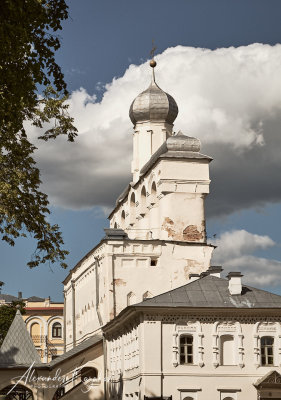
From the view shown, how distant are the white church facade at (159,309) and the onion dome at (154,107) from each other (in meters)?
0.07

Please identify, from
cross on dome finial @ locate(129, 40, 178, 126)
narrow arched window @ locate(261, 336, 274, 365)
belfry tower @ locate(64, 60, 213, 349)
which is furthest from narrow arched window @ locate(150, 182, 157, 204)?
narrow arched window @ locate(261, 336, 274, 365)

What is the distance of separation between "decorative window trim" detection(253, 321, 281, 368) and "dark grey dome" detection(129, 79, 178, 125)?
1923cm

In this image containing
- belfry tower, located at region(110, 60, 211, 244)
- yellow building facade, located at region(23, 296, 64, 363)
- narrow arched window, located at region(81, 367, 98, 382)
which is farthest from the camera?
yellow building facade, located at region(23, 296, 64, 363)

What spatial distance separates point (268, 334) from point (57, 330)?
46720mm

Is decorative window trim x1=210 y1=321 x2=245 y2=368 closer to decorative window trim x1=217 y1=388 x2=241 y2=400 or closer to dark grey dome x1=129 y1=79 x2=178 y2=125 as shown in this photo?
decorative window trim x1=217 y1=388 x2=241 y2=400

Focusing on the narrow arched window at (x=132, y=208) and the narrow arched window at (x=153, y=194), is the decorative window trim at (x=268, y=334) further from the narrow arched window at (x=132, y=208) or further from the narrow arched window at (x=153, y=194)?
the narrow arched window at (x=132, y=208)

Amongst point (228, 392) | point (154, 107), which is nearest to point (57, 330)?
point (154, 107)

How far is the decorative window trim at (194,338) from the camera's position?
31.5 m

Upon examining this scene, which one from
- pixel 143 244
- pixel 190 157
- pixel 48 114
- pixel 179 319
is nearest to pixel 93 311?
pixel 143 244

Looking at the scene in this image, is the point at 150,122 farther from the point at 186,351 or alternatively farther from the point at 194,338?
the point at 186,351

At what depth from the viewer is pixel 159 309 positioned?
1237 inches

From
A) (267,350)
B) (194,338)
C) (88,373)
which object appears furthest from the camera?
(88,373)

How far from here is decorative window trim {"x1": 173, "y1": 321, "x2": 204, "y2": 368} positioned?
3148cm

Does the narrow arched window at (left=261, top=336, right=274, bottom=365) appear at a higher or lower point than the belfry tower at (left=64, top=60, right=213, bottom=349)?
lower
